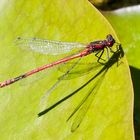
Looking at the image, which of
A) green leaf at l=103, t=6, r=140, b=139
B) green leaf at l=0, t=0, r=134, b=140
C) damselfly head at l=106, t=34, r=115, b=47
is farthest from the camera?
green leaf at l=103, t=6, r=140, b=139

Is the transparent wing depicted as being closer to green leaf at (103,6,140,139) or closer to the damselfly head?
the damselfly head

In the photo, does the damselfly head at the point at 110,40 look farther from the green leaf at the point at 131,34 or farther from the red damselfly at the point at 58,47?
the green leaf at the point at 131,34

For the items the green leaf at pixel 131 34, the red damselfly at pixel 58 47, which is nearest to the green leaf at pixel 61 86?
the red damselfly at pixel 58 47

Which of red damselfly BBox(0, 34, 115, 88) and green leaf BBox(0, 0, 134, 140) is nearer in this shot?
green leaf BBox(0, 0, 134, 140)

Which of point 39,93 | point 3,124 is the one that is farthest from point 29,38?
point 3,124

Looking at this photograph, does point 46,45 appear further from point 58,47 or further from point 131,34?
point 131,34

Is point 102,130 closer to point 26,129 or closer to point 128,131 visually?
point 128,131

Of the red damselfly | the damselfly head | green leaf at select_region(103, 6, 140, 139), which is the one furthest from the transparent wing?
green leaf at select_region(103, 6, 140, 139)

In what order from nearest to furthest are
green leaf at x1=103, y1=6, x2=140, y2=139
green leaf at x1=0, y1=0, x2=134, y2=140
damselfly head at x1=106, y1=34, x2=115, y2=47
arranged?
green leaf at x1=0, y1=0, x2=134, y2=140 < damselfly head at x1=106, y1=34, x2=115, y2=47 < green leaf at x1=103, y1=6, x2=140, y2=139
